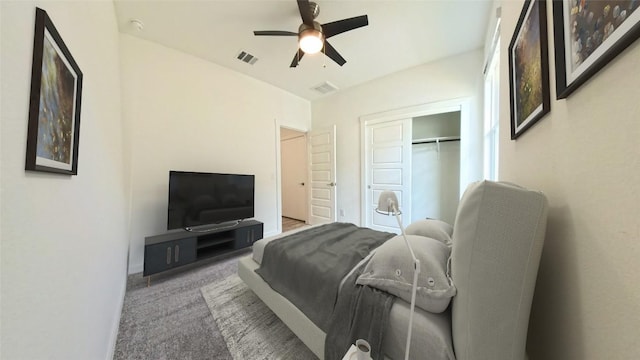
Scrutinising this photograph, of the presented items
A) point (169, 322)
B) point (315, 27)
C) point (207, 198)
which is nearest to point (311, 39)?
point (315, 27)

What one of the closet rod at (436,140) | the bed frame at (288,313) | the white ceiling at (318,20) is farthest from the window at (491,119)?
the bed frame at (288,313)

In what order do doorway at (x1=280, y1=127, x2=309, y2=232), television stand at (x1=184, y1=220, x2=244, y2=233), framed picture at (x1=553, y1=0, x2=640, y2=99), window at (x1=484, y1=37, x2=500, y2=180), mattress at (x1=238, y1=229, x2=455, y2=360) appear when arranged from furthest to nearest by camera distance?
doorway at (x1=280, y1=127, x2=309, y2=232)
television stand at (x1=184, y1=220, x2=244, y2=233)
window at (x1=484, y1=37, x2=500, y2=180)
mattress at (x1=238, y1=229, x2=455, y2=360)
framed picture at (x1=553, y1=0, x2=640, y2=99)

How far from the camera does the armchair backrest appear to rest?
2.18 feet

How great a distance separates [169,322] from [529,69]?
2.86 meters

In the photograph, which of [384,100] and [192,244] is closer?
[192,244]

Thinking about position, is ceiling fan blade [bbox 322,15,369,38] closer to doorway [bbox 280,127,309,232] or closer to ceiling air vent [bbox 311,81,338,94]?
ceiling air vent [bbox 311,81,338,94]

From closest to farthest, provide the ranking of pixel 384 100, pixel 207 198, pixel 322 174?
pixel 207 198
pixel 384 100
pixel 322 174

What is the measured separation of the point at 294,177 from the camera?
17.7ft

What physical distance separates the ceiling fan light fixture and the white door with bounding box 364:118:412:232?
1917 mm

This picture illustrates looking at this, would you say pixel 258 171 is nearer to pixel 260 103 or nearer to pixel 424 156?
pixel 260 103

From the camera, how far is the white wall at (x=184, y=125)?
244 cm

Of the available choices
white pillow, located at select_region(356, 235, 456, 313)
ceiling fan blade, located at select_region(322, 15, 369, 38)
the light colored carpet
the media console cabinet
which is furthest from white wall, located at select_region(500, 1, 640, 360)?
the media console cabinet

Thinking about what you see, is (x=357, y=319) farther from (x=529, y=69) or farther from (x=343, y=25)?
(x=343, y=25)

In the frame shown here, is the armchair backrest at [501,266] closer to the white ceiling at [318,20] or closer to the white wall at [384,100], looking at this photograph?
the white ceiling at [318,20]
